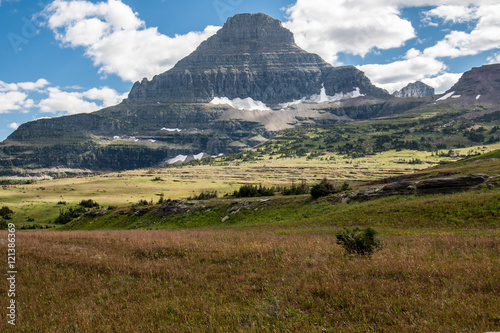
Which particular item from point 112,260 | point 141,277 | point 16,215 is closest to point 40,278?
point 112,260

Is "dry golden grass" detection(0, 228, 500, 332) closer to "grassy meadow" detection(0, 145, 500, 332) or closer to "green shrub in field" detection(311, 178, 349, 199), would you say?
"grassy meadow" detection(0, 145, 500, 332)

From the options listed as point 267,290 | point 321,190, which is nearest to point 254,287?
point 267,290

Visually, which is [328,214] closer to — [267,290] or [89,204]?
[267,290]

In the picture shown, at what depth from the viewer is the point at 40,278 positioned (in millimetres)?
11320

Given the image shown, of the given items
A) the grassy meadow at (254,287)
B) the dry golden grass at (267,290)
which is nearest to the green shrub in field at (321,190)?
the grassy meadow at (254,287)

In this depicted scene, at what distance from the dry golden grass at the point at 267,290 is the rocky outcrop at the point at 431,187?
18.0m

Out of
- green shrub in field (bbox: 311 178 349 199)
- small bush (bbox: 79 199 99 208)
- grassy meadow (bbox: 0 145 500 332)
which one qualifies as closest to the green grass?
green shrub in field (bbox: 311 178 349 199)

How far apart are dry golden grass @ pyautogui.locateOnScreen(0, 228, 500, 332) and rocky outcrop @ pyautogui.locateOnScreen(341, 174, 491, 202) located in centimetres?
1798

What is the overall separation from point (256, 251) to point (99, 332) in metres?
7.05

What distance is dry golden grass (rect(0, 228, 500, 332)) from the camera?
7066 millimetres

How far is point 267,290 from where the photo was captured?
905 cm

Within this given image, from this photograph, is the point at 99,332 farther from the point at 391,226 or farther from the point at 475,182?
the point at 475,182

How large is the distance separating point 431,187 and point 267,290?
27372 mm

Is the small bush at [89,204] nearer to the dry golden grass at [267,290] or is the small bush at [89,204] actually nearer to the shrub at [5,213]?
the shrub at [5,213]
